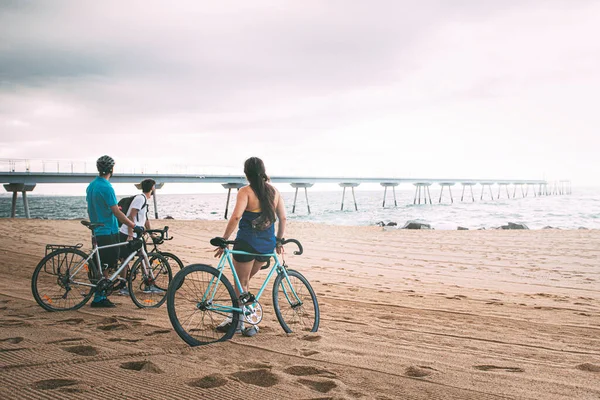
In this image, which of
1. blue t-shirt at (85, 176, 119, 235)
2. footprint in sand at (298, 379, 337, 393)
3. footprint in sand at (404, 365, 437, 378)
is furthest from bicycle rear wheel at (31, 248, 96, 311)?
footprint in sand at (404, 365, 437, 378)

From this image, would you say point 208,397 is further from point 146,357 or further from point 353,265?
point 353,265

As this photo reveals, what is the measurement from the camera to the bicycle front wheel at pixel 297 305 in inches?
193

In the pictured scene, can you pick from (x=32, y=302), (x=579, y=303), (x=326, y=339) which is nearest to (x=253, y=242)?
(x=326, y=339)

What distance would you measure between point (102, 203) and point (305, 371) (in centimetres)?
411

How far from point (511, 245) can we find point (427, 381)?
1468 centimetres

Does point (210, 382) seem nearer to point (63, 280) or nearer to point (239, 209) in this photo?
point (239, 209)

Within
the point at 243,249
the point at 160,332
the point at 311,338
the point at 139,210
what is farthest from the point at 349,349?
the point at 139,210

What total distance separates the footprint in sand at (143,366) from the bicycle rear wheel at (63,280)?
2771mm

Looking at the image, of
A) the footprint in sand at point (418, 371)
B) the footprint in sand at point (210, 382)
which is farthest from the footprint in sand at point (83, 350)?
the footprint in sand at point (418, 371)

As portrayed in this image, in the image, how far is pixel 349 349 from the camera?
4.20 m

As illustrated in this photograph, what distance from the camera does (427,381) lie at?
335cm

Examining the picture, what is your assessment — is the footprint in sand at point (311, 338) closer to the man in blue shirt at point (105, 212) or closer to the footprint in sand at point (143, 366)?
the footprint in sand at point (143, 366)

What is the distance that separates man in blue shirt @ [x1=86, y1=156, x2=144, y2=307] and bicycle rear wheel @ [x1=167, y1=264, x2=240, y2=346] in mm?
2226

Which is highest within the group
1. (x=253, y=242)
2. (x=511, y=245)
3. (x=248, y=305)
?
(x=253, y=242)
